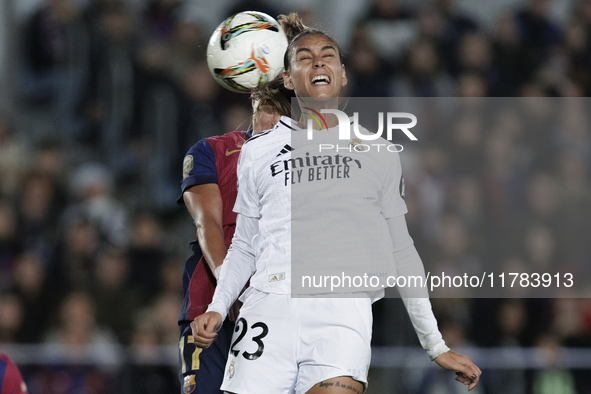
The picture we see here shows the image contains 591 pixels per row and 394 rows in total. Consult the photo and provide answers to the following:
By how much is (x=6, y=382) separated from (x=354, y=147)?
1738mm

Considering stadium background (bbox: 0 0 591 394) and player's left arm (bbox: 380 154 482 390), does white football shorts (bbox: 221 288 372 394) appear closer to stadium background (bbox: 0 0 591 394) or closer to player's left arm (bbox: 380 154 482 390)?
player's left arm (bbox: 380 154 482 390)

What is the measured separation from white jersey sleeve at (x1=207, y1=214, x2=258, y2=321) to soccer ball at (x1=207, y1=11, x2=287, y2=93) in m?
1.00

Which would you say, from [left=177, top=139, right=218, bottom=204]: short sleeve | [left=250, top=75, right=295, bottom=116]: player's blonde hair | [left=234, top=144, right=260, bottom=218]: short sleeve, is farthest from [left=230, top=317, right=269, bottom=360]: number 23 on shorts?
[left=250, top=75, right=295, bottom=116]: player's blonde hair

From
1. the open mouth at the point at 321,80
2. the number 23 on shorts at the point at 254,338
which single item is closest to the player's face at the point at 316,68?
the open mouth at the point at 321,80

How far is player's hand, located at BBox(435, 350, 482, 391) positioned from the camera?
271 centimetres

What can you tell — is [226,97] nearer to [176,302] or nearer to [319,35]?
[176,302]

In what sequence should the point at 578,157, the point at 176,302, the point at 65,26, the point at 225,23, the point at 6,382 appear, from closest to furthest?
the point at 6,382
the point at 225,23
the point at 176,302
the point at 578,157
the point at 65,26

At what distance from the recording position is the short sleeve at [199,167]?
3.68 m

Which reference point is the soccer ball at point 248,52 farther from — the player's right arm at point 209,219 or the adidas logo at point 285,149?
the adidas logo at point 285,149

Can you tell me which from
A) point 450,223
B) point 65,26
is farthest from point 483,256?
point 65,26

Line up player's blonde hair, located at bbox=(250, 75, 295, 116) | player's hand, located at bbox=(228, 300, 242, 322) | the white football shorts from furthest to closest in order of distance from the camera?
player's blonde hair, located at bbox=(250, 75, 295, 116), player's hand, located at bbox=(228, 300, 242, 322), the white football shorts

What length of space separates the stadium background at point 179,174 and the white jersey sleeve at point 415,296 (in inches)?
126

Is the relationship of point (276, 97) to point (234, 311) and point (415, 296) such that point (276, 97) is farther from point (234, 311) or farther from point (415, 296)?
point (415, 296)

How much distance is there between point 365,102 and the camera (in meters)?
7.58
